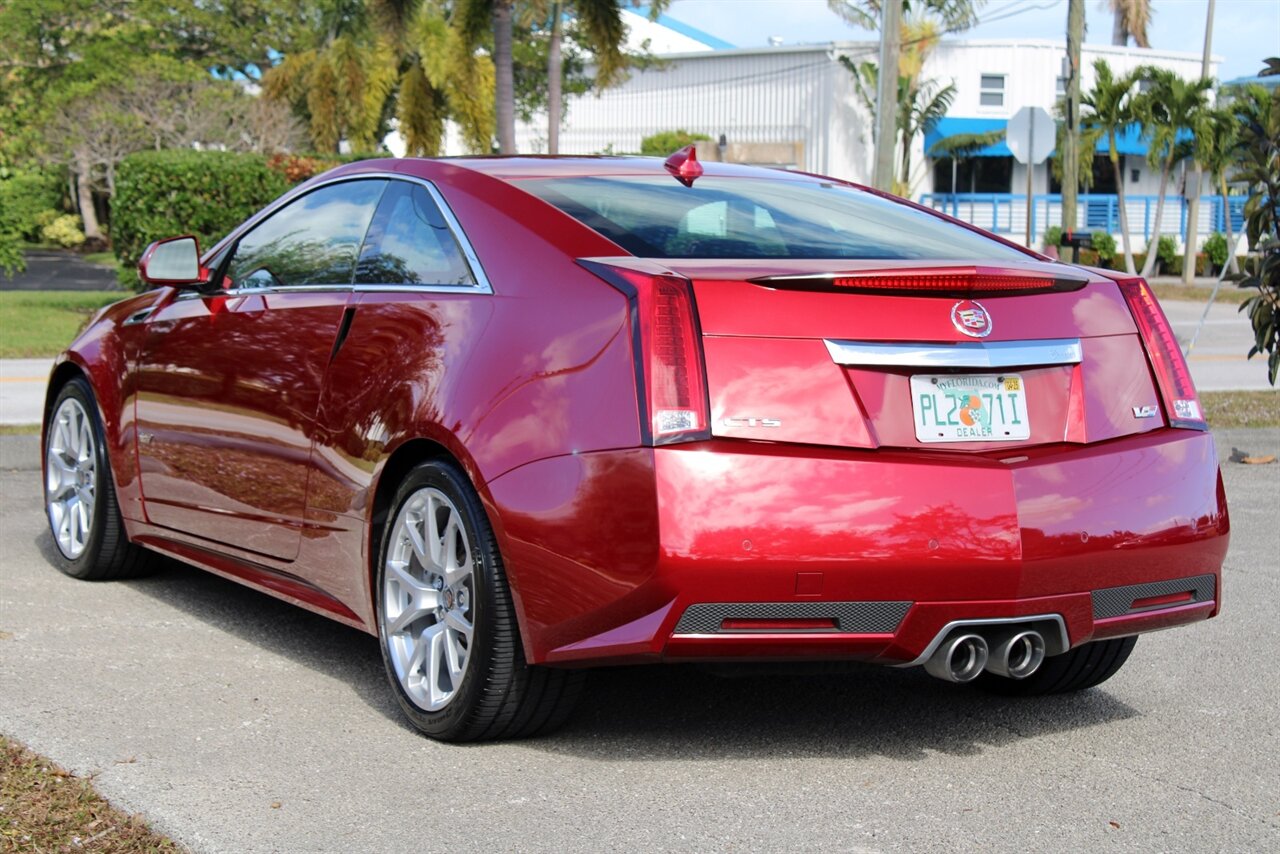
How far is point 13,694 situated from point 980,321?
293cm

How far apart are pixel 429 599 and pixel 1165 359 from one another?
2074mm

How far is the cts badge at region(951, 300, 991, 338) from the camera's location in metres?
4.19

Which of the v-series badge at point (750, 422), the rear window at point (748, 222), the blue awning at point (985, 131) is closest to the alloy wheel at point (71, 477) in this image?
the rear window at point (748, 222)

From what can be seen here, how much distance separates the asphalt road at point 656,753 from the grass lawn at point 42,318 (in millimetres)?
10675

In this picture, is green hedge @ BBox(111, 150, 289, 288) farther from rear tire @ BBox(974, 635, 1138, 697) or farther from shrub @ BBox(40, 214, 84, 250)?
shrub @ BBox(40, 214, 84, 250)

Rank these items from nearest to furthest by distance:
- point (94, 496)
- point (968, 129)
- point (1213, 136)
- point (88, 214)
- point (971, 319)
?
point (971, 319) < point (94, 496) < point (1213, 136) < point (968, 129) < point (88, 214)

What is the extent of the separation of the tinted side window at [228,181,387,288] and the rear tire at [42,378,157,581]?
42.2 inches

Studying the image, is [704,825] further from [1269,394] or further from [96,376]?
[1269,394]

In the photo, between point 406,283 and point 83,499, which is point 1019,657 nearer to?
point 406,283

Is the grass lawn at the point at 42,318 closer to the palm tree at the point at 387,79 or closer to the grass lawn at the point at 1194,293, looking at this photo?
the palm tree at the point at 387,79

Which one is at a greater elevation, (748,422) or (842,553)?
(748,422)

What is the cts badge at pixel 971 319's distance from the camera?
165 inches

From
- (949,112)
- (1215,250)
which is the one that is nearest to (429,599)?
(1215,250)

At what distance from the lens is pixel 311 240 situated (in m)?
5.56
